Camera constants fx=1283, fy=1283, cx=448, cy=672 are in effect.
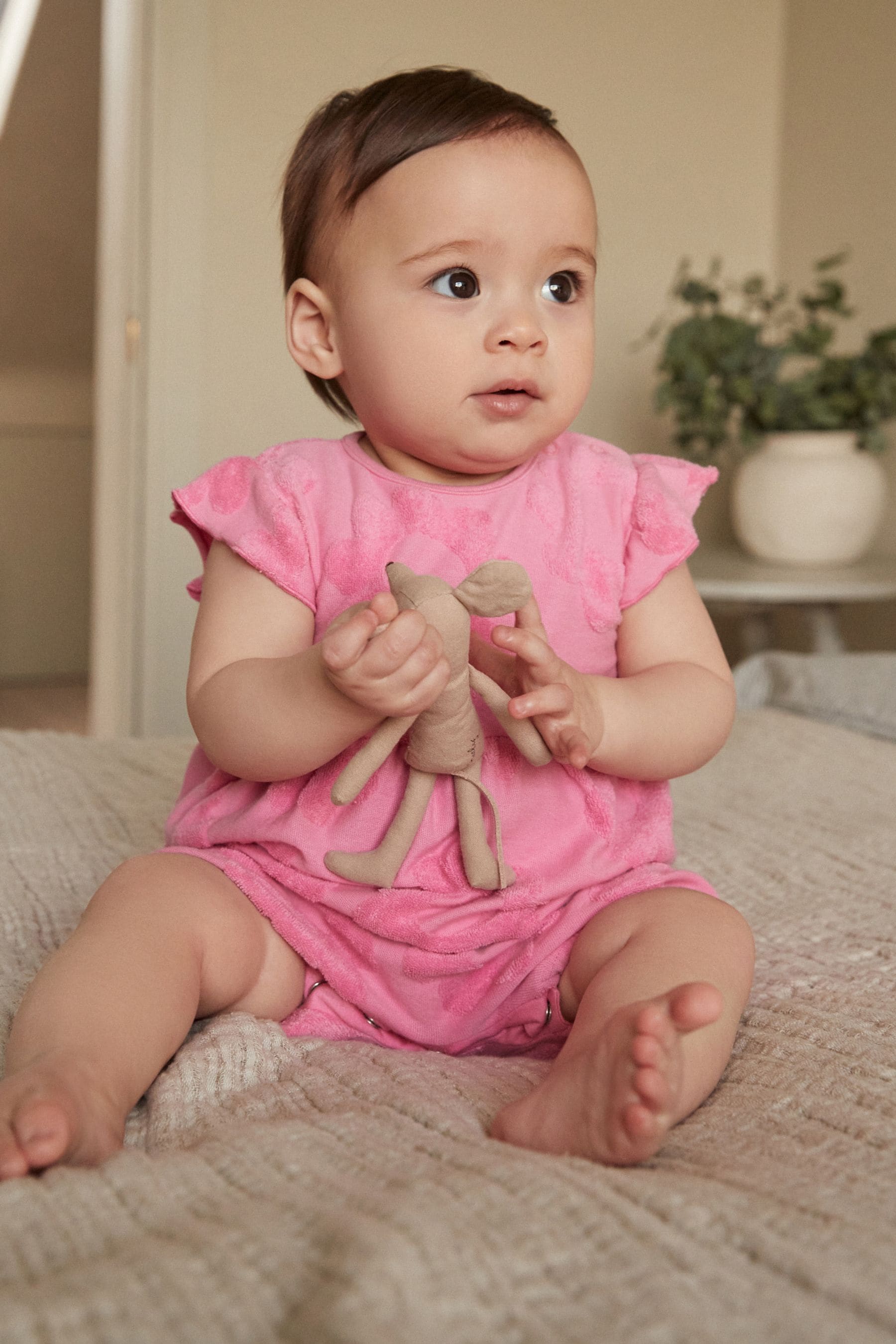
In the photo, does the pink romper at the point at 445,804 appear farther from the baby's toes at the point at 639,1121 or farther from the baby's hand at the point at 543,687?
the baby's toes at the point at 639,1121

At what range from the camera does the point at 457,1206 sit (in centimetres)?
48

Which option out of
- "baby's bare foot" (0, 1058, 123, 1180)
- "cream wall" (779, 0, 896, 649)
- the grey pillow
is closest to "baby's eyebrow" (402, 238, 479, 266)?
"baby's bare foot" (0, 1058, 123, 1180)

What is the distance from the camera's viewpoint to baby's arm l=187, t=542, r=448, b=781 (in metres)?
0.65

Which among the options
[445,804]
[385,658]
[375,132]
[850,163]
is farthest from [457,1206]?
[850,163]

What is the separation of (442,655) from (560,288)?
0.31 meters

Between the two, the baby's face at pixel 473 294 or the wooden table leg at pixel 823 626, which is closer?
the baby's face at pixel 473 294

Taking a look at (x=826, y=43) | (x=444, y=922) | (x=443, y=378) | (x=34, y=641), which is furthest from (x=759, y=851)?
(x=34, y=641)

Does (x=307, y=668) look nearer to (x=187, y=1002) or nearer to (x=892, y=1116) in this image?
(x=187, y=1002)

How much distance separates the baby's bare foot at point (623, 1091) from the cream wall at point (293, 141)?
2105mm

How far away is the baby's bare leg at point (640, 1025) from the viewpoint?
1.89 feet

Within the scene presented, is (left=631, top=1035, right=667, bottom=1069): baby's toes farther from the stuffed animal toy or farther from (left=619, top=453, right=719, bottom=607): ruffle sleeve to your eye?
(left=619, top=453, right=719, bottom=607): ruffle sleeve

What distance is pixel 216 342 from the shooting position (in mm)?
2604

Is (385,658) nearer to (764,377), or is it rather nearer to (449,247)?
(449,247)

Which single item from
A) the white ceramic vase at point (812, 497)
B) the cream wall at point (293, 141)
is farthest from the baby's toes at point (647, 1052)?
the cream wall at point (293, 141)
